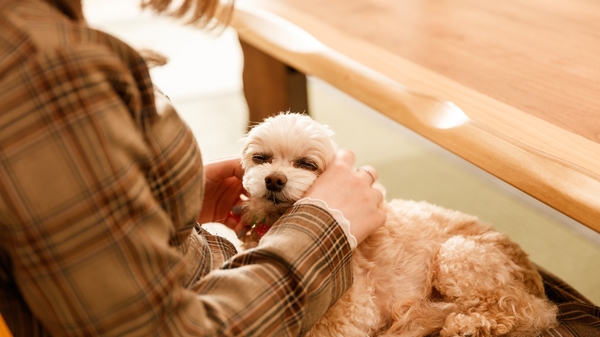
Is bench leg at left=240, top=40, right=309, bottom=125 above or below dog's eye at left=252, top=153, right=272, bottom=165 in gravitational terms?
below

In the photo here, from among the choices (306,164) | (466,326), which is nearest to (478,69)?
(306,164)

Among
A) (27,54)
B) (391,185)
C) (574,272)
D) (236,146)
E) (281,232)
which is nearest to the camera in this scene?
(27,54)

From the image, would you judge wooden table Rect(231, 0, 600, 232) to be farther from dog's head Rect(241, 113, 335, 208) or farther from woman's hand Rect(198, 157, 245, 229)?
woman's hand Rect(198, 157, 245, 229)

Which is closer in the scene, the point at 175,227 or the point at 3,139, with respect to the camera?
the point at 3,139

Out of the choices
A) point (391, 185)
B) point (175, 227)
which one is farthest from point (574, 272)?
point (175, 227)

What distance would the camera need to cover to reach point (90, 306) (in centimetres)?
53

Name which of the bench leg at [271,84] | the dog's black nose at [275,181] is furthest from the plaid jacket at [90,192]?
the bench leg at [271,84]

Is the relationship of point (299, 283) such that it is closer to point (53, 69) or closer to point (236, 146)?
point (53, 69)

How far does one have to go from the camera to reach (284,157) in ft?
3.54

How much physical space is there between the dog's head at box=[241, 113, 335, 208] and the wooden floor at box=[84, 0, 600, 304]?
0.23 meters

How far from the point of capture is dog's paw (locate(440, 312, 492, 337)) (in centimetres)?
87

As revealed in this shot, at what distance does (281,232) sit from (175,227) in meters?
0.17

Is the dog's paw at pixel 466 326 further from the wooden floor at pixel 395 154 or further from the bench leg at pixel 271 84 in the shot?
the bench leg at pixel 271 84

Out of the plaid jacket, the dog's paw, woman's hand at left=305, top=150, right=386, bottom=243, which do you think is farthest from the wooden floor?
the dog's paw
